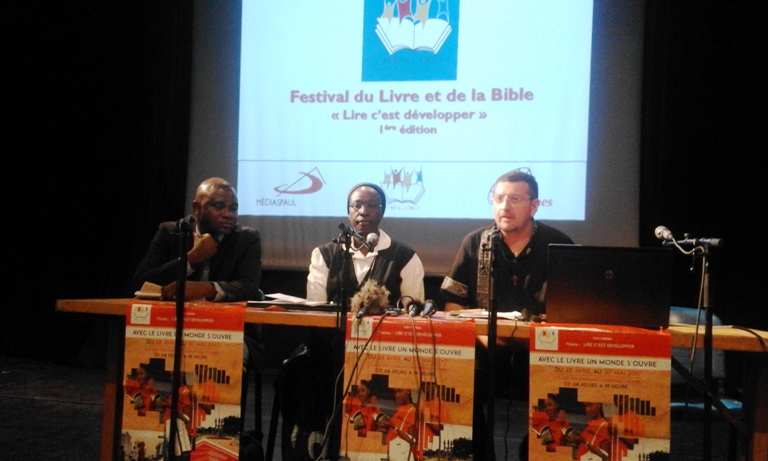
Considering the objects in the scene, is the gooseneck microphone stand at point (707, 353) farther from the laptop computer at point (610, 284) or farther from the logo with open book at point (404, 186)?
the logo with open book at point (404, 186)

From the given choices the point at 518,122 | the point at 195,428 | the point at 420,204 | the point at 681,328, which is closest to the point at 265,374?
the point at 420,204

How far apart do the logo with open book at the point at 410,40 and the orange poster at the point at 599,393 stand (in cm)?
264

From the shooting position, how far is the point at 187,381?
2.43m

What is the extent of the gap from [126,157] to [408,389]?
12.4 feet

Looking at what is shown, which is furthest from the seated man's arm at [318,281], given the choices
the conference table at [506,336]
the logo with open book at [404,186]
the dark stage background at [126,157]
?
the dark stage background at [126,157]

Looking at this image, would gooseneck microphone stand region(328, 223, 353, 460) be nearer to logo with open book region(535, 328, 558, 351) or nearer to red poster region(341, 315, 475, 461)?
red poster region(341, 315, 475, 461)

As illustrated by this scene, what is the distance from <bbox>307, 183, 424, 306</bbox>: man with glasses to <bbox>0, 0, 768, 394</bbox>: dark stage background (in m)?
1.39

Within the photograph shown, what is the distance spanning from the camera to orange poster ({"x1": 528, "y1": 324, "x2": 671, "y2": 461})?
6.93 feet

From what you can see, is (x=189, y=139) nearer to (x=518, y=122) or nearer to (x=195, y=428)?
(x=518, y=122)

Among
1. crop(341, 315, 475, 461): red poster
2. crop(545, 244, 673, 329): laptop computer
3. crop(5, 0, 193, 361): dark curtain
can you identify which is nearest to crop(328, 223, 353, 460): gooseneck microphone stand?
crop(341, 315, 475, 461): red poster

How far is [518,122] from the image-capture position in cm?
439

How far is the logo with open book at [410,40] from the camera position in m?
4.48

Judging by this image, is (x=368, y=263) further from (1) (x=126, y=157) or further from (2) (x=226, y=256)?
(1) (x=126, y=157)

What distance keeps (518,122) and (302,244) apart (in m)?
1.58
